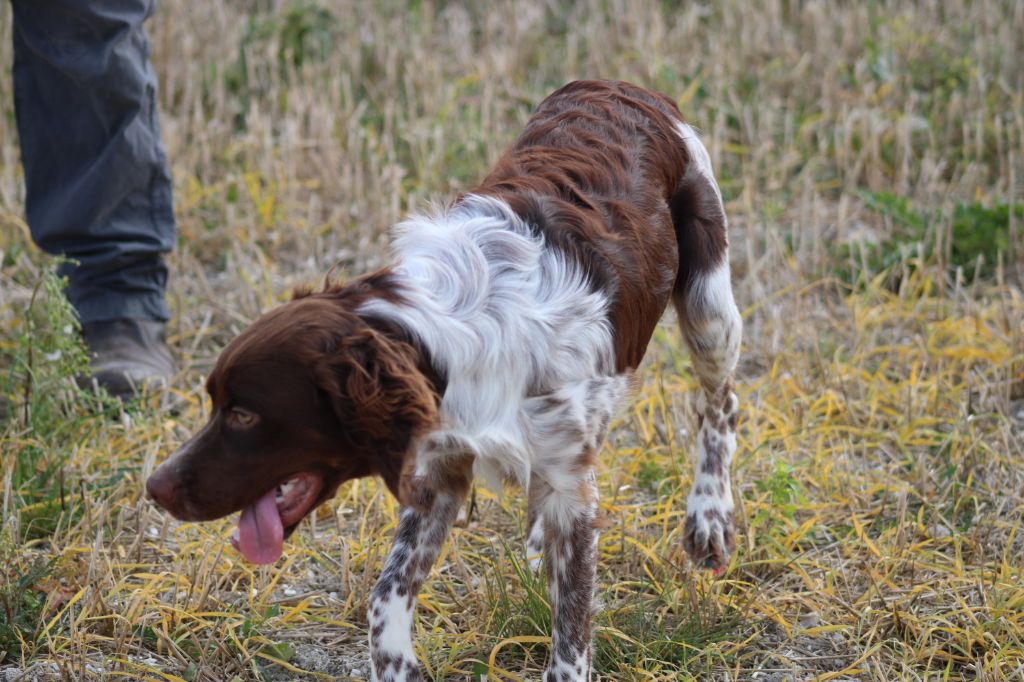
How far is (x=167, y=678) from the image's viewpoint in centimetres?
290

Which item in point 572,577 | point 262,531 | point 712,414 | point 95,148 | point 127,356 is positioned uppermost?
point 95,148

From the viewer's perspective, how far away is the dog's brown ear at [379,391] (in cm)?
239

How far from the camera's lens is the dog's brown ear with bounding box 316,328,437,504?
A: 7.84ft

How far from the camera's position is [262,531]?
8.52 ft

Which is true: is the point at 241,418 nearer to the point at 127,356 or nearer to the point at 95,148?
the point at 127,356

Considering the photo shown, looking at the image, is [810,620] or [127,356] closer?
[810,620]

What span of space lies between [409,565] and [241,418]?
2.22 feet

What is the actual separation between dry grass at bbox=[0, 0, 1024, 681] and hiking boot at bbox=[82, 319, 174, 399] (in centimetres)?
15

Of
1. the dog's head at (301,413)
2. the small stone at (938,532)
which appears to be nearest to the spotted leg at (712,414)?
the small stone at (938,532)

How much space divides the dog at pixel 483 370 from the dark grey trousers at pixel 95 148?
1.56 m

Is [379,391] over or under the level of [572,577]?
over

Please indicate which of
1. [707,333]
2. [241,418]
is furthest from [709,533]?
[241,418]

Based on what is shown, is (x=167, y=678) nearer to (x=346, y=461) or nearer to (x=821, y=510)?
(x=346, y=461)

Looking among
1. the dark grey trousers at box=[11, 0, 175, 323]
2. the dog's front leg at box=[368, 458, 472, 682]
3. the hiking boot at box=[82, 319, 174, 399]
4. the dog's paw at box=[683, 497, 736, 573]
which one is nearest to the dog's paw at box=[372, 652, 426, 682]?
the dog's front leg at box=[368, 458, 472, 682]
